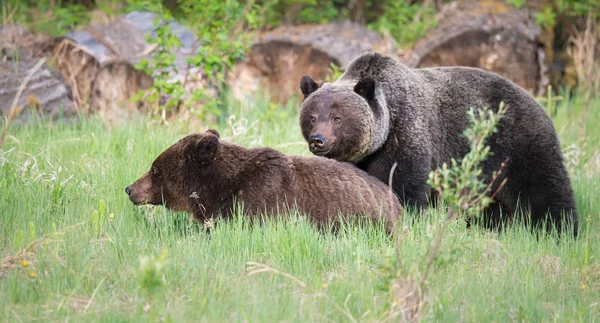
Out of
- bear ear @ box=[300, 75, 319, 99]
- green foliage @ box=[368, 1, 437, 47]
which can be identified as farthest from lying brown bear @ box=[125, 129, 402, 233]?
green foliage @ box=[368, 1, 437, 47]

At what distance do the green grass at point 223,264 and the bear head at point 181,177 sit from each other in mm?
176

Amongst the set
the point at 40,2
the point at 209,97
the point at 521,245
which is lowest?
the point at 521,245

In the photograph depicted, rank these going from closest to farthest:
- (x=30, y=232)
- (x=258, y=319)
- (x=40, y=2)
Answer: (x=258, y=319)
(x=30, y=232)
(x=40, y=2)

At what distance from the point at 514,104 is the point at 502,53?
5.15m

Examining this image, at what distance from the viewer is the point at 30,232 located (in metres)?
5.58

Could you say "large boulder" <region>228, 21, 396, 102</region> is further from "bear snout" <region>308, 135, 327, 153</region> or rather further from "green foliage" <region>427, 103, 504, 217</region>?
"green foliage" <region>427, 103, 504, 217</region>

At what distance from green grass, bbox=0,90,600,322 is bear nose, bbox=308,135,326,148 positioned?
0.96 m

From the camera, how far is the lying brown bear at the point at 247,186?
624 cm

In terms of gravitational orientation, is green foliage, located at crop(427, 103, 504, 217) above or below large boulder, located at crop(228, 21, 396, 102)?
below

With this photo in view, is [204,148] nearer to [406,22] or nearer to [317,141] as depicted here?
[317,141]

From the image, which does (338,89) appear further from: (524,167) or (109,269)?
(109,269)

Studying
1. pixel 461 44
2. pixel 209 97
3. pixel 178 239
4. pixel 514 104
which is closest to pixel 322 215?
pixel 178 239

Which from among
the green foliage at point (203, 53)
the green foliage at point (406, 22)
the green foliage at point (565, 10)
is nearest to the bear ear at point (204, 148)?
the green foliage at point (203, 53)

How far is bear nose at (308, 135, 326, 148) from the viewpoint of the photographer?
6.88 metres
